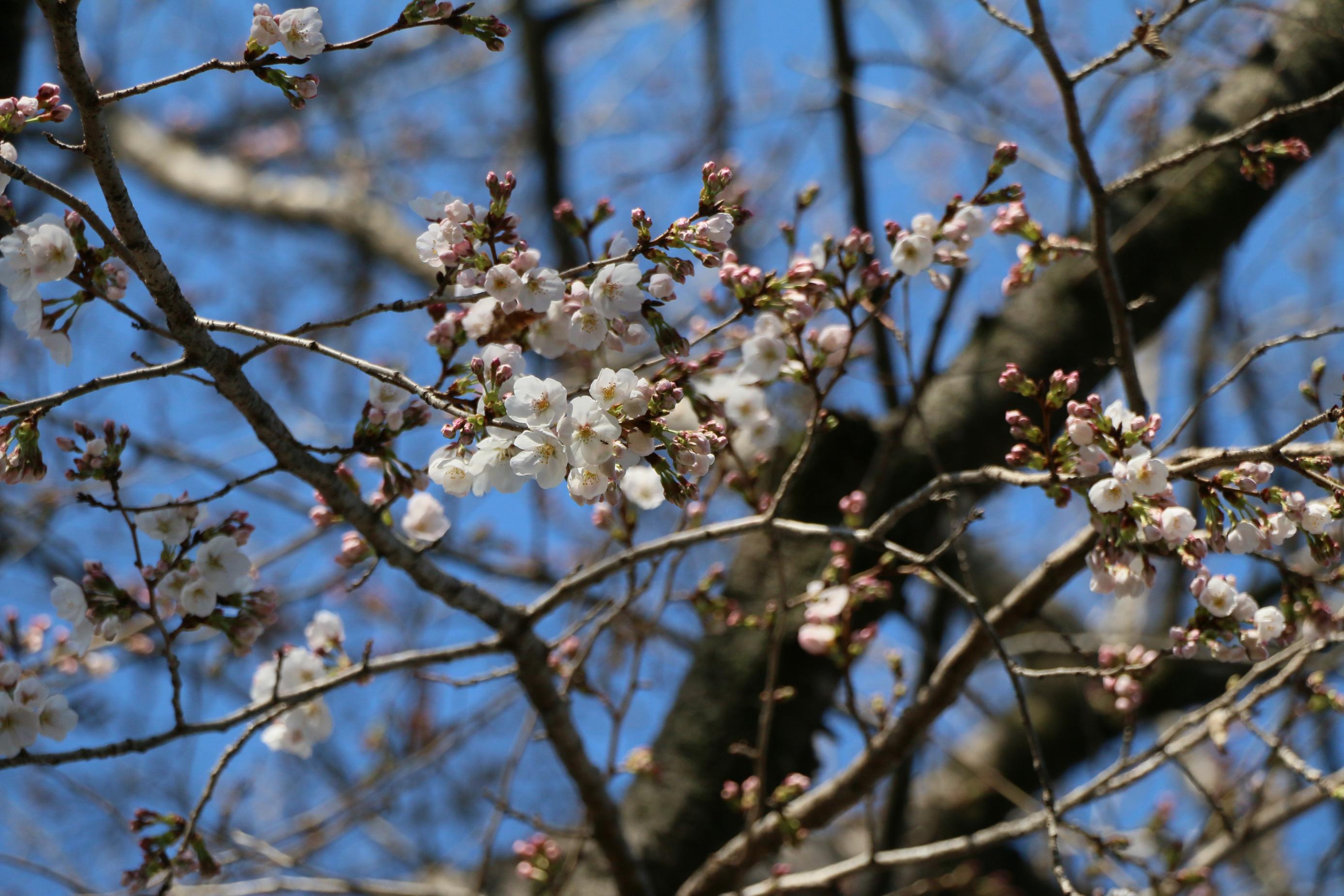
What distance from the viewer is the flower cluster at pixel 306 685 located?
77.2 inches

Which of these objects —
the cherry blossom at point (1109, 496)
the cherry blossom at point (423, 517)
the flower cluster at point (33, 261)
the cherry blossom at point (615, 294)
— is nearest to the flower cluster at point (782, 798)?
the cherry blossom at point (423, 517)

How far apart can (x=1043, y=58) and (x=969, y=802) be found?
126 inches

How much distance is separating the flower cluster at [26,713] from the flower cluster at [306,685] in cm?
35

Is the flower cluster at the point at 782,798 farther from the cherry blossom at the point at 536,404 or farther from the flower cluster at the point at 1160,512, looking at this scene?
the cherry blossom at the point at 536,404

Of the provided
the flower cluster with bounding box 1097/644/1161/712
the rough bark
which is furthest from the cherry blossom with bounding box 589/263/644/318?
the rough bark

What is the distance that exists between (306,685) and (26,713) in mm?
474

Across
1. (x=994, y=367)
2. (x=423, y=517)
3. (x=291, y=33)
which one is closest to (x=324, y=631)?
(x=423, y=517)

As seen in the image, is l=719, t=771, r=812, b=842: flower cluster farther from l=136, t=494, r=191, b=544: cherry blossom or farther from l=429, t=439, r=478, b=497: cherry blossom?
l=136, t=494, r=191, b=544: cherry blossom

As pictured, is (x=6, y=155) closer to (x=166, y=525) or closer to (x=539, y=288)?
(x=166, y=525)

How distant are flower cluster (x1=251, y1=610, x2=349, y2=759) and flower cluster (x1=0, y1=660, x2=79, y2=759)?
35 centimetres

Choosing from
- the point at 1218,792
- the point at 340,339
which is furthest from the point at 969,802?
the point at 340,339

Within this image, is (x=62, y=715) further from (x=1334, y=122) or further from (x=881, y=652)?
(x=881, y=652)

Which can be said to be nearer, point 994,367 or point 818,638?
point 818,638

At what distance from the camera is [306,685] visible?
1.95 m
